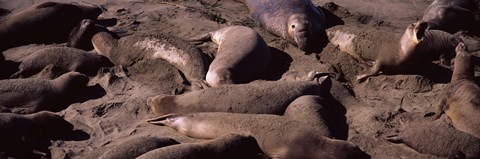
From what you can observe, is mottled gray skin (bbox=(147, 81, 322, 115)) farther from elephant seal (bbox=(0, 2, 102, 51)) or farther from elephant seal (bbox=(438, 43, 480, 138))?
elephant seal (bbox=(0, 2, 102, 51))

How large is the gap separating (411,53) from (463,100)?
89 cm

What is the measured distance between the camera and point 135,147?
380cm

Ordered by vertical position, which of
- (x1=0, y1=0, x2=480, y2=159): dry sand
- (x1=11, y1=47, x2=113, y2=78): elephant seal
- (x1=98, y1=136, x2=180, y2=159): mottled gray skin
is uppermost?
(x1=98, y1=136, x2=180, y2=159): mottled gray skin

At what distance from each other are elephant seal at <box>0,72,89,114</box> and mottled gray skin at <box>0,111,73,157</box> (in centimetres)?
38

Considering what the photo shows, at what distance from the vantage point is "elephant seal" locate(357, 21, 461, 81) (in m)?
5.27

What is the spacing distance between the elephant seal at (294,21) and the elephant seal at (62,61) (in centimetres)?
223

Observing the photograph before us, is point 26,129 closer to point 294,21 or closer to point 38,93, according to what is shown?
point 38,93

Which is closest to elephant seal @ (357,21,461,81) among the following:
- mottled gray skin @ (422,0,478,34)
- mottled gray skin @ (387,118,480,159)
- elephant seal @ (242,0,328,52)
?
mottled gray skin @ (422,0,478,34)

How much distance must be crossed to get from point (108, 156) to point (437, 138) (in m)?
2.59

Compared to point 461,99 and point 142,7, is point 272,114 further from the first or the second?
point 142,7

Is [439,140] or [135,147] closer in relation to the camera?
[135,147]

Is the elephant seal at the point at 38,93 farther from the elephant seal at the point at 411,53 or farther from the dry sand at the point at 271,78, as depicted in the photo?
the elephant seal at the point at 411,53

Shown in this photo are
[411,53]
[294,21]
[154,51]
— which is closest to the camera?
[411,53]

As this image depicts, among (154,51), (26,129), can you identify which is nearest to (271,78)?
(154,51)
